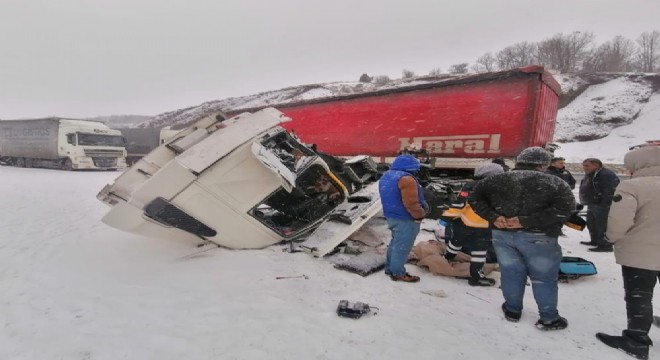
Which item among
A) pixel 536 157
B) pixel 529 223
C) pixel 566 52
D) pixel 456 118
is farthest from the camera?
pixel 566 52

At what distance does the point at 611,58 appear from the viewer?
39656 mm

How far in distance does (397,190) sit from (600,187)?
374 cm

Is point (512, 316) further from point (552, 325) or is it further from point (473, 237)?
point (473, 237)

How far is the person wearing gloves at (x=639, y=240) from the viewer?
2.43m

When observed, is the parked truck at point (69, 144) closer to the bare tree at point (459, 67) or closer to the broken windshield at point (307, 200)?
the broken windshield at point (307, 200)

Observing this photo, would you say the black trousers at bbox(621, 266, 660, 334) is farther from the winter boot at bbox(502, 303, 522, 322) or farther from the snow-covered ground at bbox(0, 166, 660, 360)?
the winter boot at bbox(502, 303, 522, 322)

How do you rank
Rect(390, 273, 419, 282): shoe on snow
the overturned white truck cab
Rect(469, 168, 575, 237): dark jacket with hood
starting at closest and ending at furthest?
1. Rect(469, 168, 575, 237): dark jacket with hood
2. the overturned white truck cab
3. Rect(390, 273, 419, 282): shoe on snow

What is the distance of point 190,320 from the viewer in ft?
9.21

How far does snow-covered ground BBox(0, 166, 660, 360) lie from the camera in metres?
2.46

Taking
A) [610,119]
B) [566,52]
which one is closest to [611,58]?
[566,52]

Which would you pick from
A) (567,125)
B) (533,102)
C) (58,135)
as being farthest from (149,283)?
(567,125)

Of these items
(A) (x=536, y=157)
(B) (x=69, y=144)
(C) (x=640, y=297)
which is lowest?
(B) (x=69, y=144)

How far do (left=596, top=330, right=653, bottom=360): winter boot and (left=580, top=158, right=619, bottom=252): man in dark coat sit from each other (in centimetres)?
309

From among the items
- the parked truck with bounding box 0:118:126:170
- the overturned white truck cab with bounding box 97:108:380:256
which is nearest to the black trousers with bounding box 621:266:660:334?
the overturned white truck cab with bounding box 97:108:380:256
